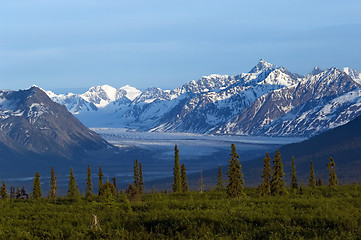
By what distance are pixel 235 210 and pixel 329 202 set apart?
6147 millimetres

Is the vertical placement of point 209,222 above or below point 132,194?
above

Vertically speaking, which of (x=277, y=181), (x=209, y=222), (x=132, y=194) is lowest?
(x=277, y=181)

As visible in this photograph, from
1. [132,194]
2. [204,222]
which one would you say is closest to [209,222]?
[204,222]

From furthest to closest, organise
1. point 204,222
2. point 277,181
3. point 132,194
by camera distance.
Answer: point 277,181 < point 132,194 < point 204,222

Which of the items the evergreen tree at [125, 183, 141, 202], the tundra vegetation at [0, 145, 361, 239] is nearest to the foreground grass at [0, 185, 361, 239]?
the tundra vegetation at [0, 145, 361, 239]

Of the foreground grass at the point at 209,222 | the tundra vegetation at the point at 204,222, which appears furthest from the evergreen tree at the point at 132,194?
the foreground grass at the point at 209,222

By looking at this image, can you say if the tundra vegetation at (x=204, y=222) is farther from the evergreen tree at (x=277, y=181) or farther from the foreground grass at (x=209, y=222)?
the evergreen tree at (x=277, y=181)

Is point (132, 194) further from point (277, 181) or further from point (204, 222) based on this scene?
point (204, 222)

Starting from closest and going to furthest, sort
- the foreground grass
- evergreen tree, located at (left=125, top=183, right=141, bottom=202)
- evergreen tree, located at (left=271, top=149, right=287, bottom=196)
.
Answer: the foreground grass
evergreen tree, located at (left=125, top=183, right=141, bottom=202)
evergreen tree, located at (left=271, top=149, right=287, bottom=196)

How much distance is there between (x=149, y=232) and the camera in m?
26.1

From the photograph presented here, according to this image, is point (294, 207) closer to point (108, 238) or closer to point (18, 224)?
point (108, 238)

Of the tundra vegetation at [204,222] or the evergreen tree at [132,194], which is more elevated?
the tundra vegetation at [204,222]

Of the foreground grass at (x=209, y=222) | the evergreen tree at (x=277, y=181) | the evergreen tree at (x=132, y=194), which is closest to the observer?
the foreground grass at (x=209, y=222)

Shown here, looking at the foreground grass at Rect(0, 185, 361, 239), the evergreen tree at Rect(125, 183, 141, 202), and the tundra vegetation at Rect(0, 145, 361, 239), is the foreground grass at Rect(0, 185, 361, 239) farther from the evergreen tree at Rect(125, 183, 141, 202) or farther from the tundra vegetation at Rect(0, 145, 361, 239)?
the evergreen tree at Rect(125, 183, 141, 202)
